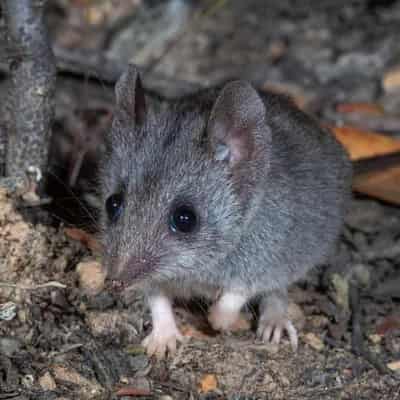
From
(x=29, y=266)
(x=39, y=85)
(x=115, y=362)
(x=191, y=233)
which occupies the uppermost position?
(x=39, y=85)

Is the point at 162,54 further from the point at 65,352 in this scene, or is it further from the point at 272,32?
the point at 65,352

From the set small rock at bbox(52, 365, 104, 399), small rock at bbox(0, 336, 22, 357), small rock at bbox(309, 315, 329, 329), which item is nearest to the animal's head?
small rock at bbox(52, 365, 104, 399)

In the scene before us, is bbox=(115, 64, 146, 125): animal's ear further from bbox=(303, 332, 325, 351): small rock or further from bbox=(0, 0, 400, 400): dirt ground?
bbox=(303, 332, 325, 351): small rock

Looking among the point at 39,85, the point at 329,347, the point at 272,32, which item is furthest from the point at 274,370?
the point at 272,32

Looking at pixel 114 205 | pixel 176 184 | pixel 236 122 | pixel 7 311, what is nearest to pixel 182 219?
pixel 176 184

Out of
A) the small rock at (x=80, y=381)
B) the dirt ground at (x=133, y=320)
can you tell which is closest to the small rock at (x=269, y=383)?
the dirt ground at (x=133, y=320)

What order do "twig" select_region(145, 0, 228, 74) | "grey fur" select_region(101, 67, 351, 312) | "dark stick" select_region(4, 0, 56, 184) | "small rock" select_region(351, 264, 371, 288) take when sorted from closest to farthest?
"grey fur" select_region(101, 67, 351, 312), "dark stick" select_region(4, 0, 56, 184), "small rock" select_region(351, 264, 371, 288), "twig" select_region(145, 0, 228, 74)

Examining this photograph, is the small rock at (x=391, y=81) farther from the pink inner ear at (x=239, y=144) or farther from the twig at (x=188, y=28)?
the pink inner ear at (x=239, y=144)
